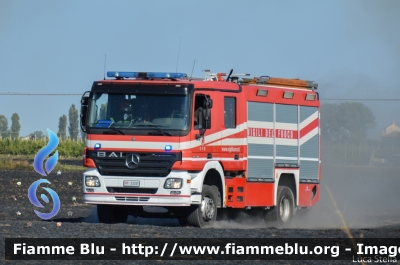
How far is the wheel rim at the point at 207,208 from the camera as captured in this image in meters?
18.5

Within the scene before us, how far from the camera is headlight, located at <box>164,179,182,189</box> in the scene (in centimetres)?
1777

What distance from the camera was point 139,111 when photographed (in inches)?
710

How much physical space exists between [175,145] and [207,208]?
1.79m

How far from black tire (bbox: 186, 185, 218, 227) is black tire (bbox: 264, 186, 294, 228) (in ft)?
9.35

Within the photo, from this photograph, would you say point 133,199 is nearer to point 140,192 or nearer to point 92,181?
point 140,192

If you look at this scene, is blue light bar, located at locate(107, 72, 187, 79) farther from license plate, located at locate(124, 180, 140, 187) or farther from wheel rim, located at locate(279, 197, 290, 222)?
wheel rim, located at locate(279, 197, 290, 222)

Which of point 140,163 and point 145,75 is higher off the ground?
point 145,75

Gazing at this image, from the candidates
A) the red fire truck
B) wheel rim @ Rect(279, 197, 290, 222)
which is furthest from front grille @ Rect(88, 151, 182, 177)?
wheel rim @ Rect(279, 197, 290, 222)

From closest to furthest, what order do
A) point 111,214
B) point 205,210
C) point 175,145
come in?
point 175,145, point 205,210, point 111,214

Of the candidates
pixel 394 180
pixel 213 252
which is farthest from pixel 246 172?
pixel 394 180

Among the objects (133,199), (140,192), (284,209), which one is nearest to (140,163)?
(140,192)

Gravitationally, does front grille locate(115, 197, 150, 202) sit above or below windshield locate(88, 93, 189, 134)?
below

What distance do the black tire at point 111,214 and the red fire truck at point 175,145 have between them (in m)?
0.02

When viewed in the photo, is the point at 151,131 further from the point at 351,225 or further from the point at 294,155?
the point at 351,225
